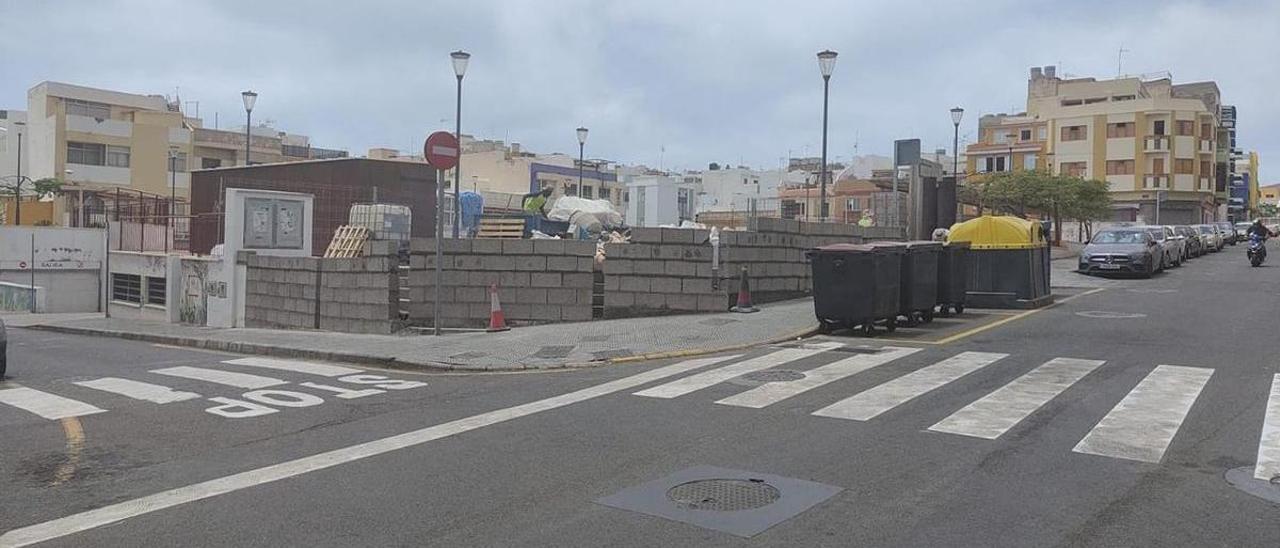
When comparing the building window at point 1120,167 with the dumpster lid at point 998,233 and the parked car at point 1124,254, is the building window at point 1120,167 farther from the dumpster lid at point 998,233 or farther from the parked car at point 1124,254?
the dumpster lid at point 998,233

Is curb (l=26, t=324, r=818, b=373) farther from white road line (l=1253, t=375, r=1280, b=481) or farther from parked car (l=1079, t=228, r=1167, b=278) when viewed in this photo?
parked car (l=1079, t=228, r=1167, b=278)

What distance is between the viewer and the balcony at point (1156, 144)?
2638 inches

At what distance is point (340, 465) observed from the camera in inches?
260

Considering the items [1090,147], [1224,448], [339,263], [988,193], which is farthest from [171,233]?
[1090,147]

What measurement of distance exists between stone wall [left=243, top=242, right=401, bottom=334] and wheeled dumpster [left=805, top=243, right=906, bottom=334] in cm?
815

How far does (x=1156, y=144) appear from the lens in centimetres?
6744

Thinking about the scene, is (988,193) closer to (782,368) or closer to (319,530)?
(782,368)

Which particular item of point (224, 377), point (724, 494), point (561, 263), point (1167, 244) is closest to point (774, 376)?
point (724, 494)

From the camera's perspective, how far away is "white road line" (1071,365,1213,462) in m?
6.64

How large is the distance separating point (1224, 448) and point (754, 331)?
7791 mm

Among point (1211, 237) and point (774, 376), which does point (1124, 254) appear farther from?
point (1211, 237)

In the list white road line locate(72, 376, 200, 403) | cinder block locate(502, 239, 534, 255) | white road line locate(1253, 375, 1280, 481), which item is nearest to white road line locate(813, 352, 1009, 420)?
white road line locate(1253, 375, 1280, 481)

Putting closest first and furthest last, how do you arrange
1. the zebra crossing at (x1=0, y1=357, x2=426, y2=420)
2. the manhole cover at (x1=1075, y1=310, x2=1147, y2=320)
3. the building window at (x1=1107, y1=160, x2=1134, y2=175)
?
the zebra crossing at (x1=0, y1=357, x2=426, y2=420) < the manhole cover at (x1=1075, y1=310, x2=1147, y2=320) < the building window at (x1=1107, y1=160, x2=1134, y2=175)

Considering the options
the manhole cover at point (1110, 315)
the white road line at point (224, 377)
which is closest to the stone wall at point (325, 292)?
the white road line at point (224, 377)
